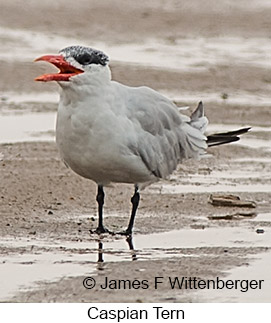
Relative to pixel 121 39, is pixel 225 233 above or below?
below

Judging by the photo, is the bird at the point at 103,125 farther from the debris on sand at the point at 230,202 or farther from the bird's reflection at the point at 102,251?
the debris on sand at the point at 230,202

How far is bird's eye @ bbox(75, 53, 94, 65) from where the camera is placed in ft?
26.9

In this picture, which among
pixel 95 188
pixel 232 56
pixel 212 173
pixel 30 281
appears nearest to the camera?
pixel 30 281

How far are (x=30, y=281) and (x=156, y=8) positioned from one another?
1237 cm

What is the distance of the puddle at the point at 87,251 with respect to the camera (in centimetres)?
727

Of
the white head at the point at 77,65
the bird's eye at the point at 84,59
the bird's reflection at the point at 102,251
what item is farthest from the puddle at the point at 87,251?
the bird's eye at the point at 84,59

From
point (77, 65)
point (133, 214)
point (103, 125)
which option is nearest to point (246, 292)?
point (103, 125)

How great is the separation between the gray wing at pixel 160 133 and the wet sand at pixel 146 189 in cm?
44

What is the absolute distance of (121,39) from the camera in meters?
17.3

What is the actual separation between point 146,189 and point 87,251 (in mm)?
2156

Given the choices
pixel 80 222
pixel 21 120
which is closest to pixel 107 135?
pixel 80 222

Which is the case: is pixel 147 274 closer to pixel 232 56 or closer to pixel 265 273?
pixel 265 273

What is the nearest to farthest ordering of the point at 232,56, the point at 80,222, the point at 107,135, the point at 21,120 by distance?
the point at 107,135 → the point at 80,222 → the point at 21,120 → the point at 232,56

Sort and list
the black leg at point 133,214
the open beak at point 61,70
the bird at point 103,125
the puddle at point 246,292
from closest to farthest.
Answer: the puddle at point 246,292 → the open beak at point 61,70 → the bird at point 103,125 → the black leg at point 133,214
